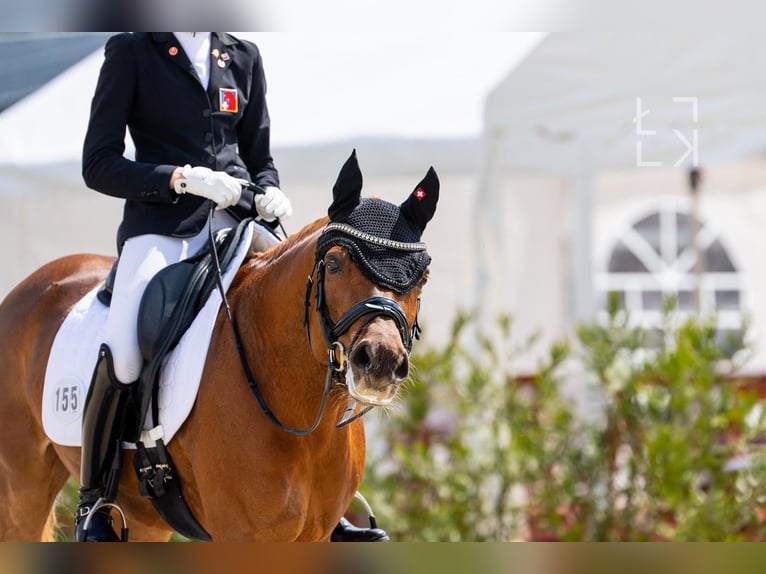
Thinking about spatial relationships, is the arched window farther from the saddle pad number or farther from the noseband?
the noseband

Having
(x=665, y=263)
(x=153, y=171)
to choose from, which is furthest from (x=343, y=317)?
(x=665, y=263)

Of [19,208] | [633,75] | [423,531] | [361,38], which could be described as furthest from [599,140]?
[19,208]

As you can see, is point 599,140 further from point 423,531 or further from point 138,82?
point 138,82

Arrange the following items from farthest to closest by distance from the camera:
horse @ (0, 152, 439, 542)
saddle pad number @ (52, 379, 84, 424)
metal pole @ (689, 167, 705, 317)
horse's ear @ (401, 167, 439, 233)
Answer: metal pole @ (689, 167, 705, 317)
saddle pad number @ (52, 379, 84, 424)
horse's ear @ (401, 167, 439, 233)
horse @ (0, 152, 439, 542)

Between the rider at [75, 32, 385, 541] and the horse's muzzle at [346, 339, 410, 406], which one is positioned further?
the rider at [75, 32, 385, 541]

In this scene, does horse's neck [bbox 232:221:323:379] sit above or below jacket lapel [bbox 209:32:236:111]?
below

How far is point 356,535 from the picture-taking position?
332 cm

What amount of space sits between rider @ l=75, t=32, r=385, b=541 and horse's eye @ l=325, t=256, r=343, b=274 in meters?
0.46

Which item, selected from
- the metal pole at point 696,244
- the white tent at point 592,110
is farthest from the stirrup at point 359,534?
the metal pole at point 696,244

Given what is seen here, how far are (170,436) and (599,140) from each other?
3.66 m

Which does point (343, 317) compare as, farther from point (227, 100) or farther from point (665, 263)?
point (665, 263)

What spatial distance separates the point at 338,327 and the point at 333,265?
0.52 feet

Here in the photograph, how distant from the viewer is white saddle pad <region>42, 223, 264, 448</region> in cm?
300

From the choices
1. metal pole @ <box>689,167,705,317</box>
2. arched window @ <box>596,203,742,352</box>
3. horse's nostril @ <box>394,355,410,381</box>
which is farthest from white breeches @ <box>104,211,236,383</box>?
arched window @ <box>596,203,742,352</box>
